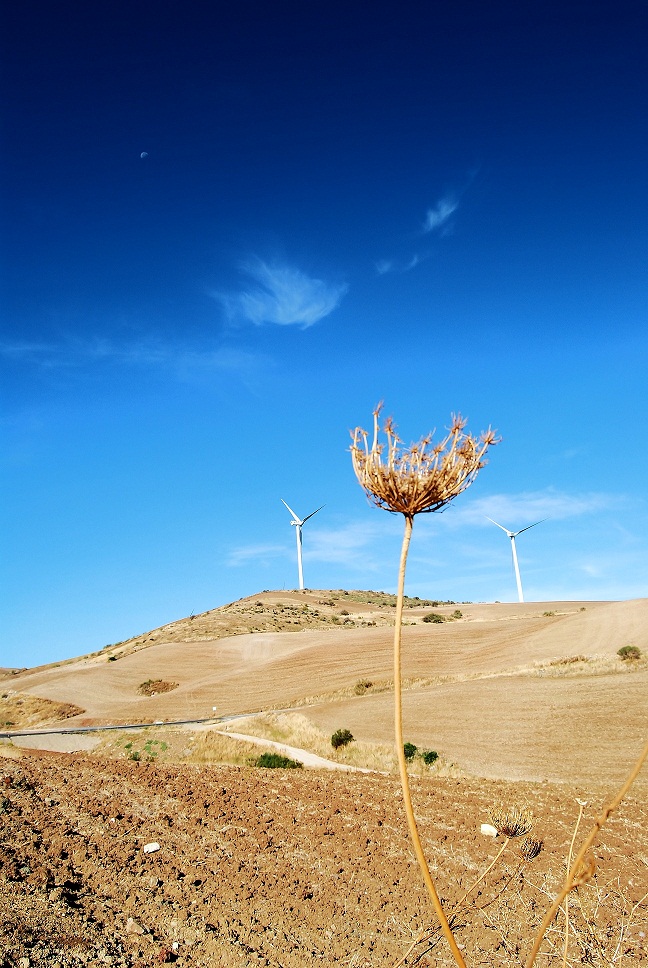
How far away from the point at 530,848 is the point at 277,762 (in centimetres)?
1591

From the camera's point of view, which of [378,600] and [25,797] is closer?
[25,797]

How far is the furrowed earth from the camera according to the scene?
29.8 ft

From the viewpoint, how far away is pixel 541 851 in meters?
13.1

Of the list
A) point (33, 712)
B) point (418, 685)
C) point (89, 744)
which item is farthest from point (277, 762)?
point (33, 712)

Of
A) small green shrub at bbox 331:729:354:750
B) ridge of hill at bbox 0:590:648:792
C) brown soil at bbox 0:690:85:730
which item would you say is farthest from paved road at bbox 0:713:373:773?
brown soil at bbox 0:690:85:730

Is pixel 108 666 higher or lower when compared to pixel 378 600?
lower

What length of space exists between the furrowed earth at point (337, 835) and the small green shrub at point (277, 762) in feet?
3.70

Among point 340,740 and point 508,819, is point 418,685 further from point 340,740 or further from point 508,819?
point 508,819

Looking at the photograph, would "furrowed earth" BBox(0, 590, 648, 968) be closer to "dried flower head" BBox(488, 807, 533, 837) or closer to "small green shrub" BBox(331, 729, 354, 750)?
"dried flower head" BBox(488, 807, 533, 837)

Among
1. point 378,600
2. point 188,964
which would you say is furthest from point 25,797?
point 378,600

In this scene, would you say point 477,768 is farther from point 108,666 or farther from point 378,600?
point 378,600

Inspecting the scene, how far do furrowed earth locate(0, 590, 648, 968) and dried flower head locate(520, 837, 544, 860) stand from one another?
0.04 m

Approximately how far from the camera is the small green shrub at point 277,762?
26.1m

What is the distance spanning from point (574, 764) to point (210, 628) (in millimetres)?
78317
